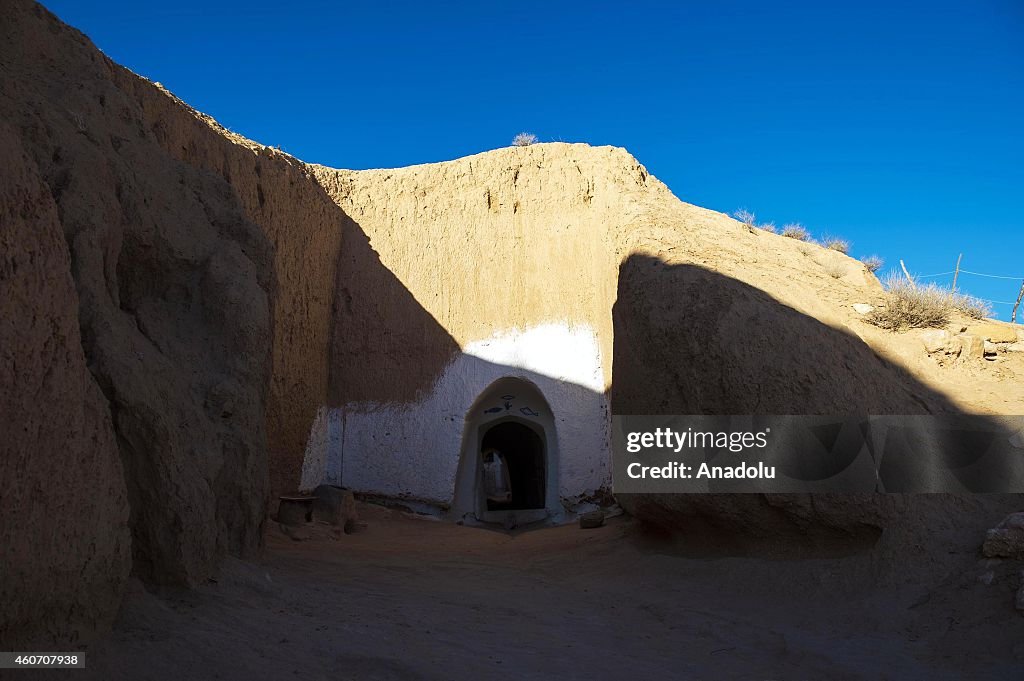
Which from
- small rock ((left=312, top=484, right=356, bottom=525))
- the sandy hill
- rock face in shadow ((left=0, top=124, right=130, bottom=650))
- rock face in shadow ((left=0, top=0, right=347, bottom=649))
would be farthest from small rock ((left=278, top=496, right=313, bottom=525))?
rock face in shadow ((left=0, top=124, right=130, bottom=650))

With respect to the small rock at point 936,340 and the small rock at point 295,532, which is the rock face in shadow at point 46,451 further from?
the small rock at point 936,340

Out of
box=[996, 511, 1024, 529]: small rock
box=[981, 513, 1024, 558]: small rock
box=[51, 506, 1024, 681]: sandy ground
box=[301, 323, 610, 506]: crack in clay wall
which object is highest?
box=[301, 323, 610, 506]: crack in clay wall

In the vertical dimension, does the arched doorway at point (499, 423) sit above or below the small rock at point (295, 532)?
above

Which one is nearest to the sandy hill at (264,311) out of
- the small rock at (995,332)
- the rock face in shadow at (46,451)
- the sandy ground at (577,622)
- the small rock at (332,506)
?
the rock face in shadow at (46,451)

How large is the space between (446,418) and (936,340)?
321 inches

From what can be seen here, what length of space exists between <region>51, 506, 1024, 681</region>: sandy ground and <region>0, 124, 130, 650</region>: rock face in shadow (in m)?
0.30

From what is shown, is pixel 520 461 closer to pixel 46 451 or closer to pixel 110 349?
pixel 110 349

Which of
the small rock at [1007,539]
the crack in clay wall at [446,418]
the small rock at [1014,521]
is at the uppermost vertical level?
the crack in clay wall at [446,418]

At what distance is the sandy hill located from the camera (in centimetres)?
345

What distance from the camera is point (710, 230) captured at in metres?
9.79

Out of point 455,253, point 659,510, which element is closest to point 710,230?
point 659,510

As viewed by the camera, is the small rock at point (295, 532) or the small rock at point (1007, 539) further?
the small rock at point (295, 532)

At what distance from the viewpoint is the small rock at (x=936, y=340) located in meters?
7.55

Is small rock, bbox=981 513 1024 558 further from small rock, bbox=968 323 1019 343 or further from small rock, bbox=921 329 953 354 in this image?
small rock, bbox=968 323 1019 343
